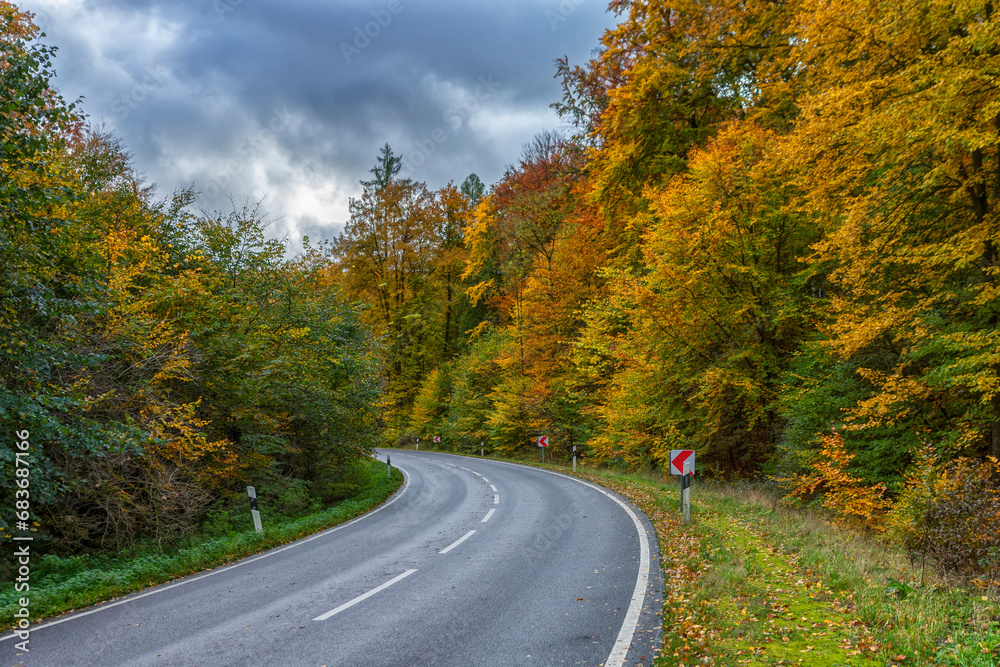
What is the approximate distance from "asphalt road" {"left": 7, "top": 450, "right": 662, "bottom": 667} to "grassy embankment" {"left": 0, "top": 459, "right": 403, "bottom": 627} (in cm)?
42

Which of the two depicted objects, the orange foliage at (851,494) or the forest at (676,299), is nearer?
the forest at (676,299)

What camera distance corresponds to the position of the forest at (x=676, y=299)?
682 cm

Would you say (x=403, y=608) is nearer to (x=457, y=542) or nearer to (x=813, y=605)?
(x=457, y=542)

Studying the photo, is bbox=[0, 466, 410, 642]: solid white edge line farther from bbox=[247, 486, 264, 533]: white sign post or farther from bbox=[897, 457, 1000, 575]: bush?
bbox=[897, 457, 1000, 575]: bush

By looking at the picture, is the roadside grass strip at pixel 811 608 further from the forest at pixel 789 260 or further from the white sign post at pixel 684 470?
the white sign post at pixel 684 470

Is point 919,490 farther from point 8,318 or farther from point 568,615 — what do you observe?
point 8,318

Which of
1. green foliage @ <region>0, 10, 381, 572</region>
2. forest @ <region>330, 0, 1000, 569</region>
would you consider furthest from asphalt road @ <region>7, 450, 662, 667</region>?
forest @ <region>330, 0, 1000, 569</region>

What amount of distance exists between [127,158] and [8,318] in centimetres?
1908

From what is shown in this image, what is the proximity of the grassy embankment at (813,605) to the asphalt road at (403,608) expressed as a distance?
1.38 feet

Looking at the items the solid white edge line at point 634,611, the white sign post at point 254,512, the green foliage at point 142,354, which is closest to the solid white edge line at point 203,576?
the white sign post at point 254,512

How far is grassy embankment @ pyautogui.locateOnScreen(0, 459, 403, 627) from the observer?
6.24 meters

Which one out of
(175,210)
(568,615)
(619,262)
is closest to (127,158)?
(175,210)

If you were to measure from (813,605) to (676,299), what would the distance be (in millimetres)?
9767

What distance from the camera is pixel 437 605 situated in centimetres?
568
